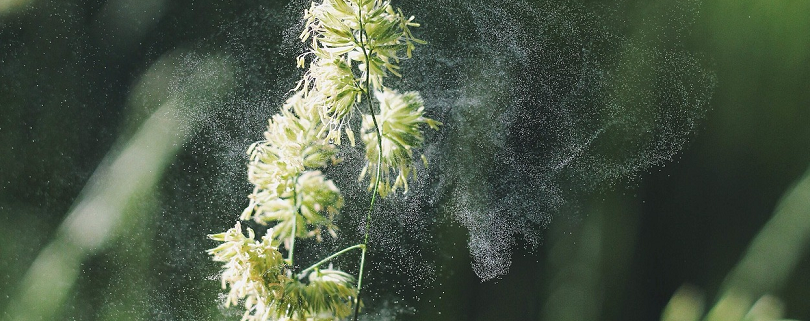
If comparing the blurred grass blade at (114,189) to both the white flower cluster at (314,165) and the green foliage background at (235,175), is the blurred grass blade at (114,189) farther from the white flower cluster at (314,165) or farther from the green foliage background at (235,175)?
the white flower cluster at (314,165)

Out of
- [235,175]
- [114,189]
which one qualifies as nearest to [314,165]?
[235,175]

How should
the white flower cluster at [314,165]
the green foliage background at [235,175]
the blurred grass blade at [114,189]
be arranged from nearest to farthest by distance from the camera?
the white flower cluster at [314,165]
the green foliage background at [235,175]
the blurred grass blade at [114,189]

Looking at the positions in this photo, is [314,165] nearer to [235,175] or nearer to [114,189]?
[235,175]

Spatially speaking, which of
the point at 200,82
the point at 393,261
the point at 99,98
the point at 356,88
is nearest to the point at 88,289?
the point at 99,98

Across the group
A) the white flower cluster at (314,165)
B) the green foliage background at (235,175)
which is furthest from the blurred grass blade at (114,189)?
the white flower cluster at (314,165)

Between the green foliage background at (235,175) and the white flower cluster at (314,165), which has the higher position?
the white flower cluster at (314,165)

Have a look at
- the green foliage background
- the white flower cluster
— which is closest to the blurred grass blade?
the green foliage background
